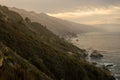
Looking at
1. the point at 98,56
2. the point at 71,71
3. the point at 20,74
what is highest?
the point at 98,56

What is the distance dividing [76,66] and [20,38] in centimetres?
1278

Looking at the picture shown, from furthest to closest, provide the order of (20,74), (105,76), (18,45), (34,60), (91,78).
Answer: (105,76)
(91,78)
(18,45)
(34,60)
(20,74)

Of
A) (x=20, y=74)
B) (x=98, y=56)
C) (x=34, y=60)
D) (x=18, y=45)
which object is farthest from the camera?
(x=98, y=56)

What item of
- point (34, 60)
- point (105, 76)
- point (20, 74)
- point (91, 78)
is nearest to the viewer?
point (20, 74)

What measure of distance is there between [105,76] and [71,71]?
10.6m

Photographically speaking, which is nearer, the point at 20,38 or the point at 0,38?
the point at 0,38

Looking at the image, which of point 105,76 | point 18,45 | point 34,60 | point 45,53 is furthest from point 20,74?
point 105,76

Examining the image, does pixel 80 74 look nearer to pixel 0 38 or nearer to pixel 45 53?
pixel 45 53

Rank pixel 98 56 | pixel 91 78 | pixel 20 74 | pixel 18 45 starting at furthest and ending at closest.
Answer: pixel 98 56 < pixel 91 78 < pixel 18 45 < pixel 20 74

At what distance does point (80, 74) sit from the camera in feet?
175

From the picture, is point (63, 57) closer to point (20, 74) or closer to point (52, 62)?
point (52, 62)

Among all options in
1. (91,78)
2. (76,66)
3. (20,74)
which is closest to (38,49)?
(76,66)

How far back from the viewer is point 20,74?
20.1 meters

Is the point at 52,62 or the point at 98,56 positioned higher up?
the point at 98,56
